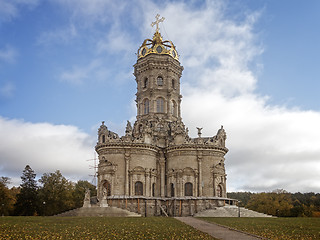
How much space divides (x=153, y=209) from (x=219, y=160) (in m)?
12.8

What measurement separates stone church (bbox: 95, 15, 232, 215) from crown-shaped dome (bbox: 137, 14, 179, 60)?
7308 mm

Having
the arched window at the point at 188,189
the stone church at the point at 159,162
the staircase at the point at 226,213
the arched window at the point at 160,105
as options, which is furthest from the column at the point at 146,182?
the arched window at the point at 160,105

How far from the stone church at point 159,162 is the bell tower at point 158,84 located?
24 cm

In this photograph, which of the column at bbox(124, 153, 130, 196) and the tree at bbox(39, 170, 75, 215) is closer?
the column at bbox(124, 153, 130, 196)

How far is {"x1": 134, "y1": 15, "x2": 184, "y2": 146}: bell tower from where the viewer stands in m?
62.9

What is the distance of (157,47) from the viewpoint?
6550cm

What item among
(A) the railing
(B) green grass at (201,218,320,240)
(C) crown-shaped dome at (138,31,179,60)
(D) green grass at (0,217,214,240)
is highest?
(C) crown-shaped dome at (138,31,179,60)

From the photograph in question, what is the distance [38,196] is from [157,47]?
33.3 meters

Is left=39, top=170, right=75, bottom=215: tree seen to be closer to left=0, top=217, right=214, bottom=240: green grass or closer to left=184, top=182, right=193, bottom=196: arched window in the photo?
left=184, top=182, right=193, bottom=196: arched window

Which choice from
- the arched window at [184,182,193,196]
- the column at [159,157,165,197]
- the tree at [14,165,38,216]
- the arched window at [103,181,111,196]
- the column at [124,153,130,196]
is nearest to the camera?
the column at [124,153,130,196]

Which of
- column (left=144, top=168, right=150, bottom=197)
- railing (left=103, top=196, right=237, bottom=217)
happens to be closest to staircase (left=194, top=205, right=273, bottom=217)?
railing (left=103, top=196, right=237, bottom=217)

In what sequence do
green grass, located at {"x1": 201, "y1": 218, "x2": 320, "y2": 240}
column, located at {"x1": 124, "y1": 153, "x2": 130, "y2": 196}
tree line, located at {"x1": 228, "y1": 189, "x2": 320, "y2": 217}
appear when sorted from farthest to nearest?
1. tree line, located at {"x1": 228, "y1": 189, "x2": 320, "y2": 217}
2. column, located at {"x1": 124, "y1": 153, "x2": 130, "y2": 196}
3. green grass, located at {"x1": 201, "y1": 218, "x2": 320, "y2": 240}

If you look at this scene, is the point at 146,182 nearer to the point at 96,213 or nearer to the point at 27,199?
the point at 96,213

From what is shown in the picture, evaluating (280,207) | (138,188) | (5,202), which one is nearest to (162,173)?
(138,188)
